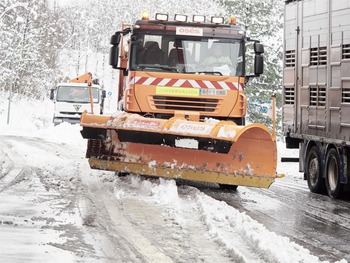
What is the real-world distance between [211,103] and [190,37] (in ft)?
4.06

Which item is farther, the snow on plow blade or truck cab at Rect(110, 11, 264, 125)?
truck cab at Rect(110, 11, 264, 125)

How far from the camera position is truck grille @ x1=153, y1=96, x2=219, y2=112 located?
1270cm

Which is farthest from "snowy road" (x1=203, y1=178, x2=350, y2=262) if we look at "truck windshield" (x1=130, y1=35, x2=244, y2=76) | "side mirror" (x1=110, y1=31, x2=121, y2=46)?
"side mirror" (x1=110, y1=31, x2=121, y2=46)

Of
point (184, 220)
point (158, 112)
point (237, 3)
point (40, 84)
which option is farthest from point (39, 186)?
point (40, 84)

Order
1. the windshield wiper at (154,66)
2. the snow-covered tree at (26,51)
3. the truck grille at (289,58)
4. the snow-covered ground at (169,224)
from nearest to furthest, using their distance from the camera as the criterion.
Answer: the snow-covered ground at (169,224) < the windshield wiper at (154,66) < the truck grille at (289,58) < the snow-covered tree at (26,51)

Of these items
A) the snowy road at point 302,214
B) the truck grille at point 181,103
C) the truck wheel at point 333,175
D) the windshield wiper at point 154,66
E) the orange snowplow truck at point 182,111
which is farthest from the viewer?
the windshield wiper at point 154,66

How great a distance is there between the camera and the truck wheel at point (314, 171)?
1336 centimetres

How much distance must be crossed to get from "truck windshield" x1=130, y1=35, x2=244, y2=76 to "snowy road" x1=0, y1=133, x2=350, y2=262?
1970 mm

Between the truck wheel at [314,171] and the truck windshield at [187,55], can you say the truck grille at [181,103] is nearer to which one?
the truck windshield at [187,55]

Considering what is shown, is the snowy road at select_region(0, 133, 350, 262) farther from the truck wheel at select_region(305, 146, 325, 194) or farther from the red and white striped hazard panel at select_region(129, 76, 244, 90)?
the red and white striped hazard panel at select_region(129, 76, 244, 90)

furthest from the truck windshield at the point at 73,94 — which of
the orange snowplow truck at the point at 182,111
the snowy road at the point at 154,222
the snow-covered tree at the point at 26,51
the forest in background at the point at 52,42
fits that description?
the snow-covered tree at the point at 26,51

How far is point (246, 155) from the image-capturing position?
11.6m

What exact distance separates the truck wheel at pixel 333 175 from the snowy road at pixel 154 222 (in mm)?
221

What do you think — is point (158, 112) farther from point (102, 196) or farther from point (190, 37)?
point (102, 196)
